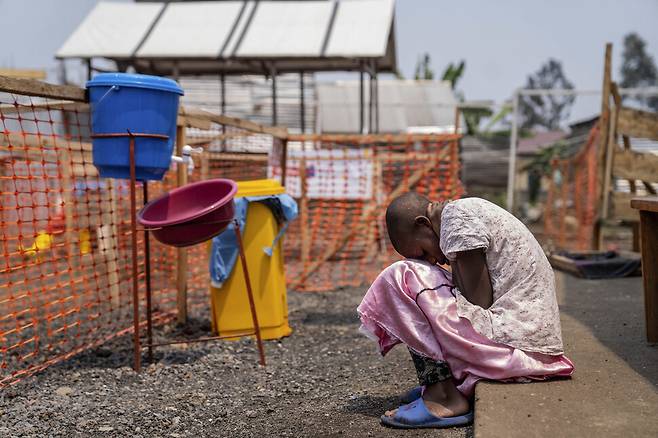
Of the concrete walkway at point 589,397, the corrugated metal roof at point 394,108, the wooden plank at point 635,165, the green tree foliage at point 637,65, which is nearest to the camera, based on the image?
the concrete walkway at point 589,397

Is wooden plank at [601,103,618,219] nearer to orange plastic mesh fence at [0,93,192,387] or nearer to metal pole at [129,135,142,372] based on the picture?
orange plastic mesh fence at [0,93,192,387]

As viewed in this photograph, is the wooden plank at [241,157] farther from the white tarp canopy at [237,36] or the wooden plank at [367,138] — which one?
the white tarp canopy at [237,36]

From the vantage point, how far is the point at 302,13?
47.9 ft

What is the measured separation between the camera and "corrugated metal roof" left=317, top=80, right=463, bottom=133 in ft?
64.2

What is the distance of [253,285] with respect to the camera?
18.1ft

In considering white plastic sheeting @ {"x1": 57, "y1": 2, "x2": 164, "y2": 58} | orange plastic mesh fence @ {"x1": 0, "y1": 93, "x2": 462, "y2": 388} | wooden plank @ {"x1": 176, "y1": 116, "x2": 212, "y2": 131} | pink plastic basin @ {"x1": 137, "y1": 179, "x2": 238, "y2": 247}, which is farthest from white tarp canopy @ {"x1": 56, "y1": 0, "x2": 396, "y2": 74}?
pink plastic basin @ {"x1": 137, "y1": 179, "x2": 238, "y2": 247}

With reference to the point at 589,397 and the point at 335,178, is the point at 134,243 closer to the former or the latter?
the point at 589,397

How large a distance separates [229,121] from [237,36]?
869cm

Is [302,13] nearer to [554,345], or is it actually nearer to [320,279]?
[320,279]

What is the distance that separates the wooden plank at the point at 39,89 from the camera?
377 centimetres

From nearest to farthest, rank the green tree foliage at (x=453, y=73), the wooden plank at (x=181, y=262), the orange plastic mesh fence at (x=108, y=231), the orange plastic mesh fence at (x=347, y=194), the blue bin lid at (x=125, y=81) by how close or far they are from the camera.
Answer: the blue bin lid at (x=125, y=81), the orange plastic mesh fence at (x=108, y=231), the wooden plank at (x=181, y=262), the orange plastic mesh fence at (x=347, y=194), the green tree foliage at (x=453, y=73)

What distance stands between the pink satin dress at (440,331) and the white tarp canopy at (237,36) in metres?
10.1

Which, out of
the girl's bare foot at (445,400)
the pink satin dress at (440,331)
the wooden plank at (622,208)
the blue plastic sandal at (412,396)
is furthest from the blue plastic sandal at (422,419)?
the wooden plank at (622,208)

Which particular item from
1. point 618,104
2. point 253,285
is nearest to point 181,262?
point 253,285
